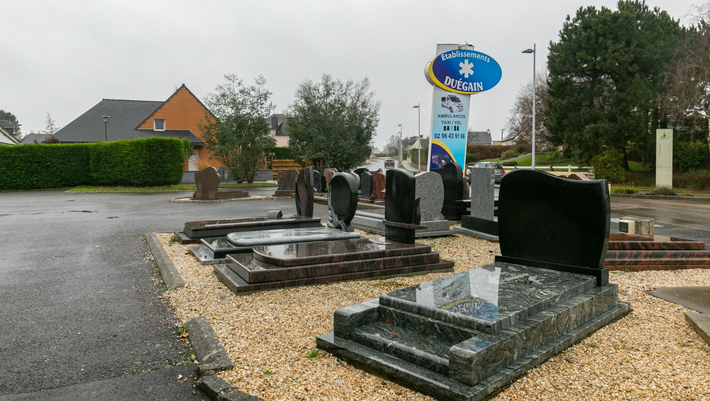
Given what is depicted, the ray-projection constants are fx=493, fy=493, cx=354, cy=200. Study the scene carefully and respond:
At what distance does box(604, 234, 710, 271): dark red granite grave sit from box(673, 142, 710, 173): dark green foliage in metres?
24.0

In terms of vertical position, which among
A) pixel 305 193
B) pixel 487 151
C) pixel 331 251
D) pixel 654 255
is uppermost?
pixel 487 151

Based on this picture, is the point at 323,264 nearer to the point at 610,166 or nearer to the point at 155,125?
the point at 610,166

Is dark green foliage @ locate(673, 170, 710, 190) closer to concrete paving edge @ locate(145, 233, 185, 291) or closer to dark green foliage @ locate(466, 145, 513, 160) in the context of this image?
concrete paving edge @ locate(145, 233, 185, 291)

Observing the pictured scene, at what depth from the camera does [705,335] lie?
379cm

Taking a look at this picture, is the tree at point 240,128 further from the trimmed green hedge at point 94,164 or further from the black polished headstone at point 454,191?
the black polished headstone at point 454,191

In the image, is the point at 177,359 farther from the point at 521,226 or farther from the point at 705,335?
the point at 705,335

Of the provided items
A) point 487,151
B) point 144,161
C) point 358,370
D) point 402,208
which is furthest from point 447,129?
point 487,151

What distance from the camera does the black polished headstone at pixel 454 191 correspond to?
11578 millimetres

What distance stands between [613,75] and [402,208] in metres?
27.8

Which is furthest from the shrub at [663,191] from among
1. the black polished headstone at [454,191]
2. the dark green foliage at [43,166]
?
the dark green foliage at [43,166]

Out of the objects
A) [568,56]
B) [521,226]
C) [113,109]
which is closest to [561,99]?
[568,56]

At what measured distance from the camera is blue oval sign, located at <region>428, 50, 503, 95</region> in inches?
597

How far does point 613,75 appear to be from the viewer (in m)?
29.2

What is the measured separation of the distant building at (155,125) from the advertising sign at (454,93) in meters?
28.7
